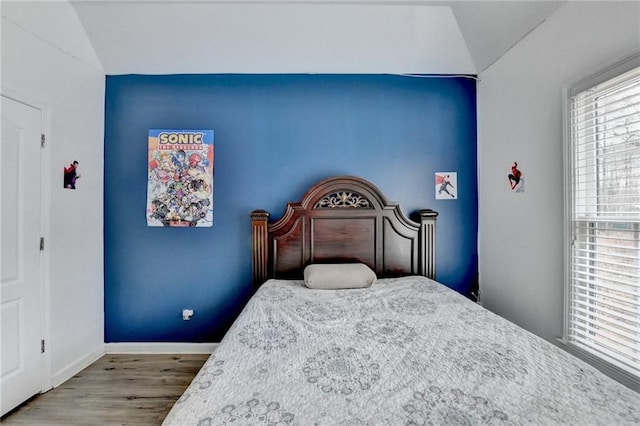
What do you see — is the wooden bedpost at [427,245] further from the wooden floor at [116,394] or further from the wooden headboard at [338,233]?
the wooden floor at [116,394]

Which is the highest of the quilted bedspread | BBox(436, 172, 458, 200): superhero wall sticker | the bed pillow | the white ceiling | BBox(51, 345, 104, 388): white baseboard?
the white ceiling

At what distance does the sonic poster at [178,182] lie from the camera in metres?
2.57

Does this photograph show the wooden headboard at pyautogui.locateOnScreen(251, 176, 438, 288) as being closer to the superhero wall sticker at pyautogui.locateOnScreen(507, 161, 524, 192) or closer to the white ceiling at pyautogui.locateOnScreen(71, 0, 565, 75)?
the superhero wall sticker at pyautogui.locateOnScreen(507, 161, 524, 192)

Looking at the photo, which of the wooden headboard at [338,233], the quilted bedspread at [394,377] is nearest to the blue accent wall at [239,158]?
the wooden headboard at [338,233]

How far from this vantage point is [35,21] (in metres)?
1.98

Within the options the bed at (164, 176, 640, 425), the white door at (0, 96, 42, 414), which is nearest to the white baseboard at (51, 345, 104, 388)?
the white door at (0, 96, 42, 414)

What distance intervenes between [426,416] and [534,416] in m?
0.32

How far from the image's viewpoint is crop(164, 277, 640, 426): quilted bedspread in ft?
2.77

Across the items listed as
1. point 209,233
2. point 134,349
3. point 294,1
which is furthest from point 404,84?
point 134,349

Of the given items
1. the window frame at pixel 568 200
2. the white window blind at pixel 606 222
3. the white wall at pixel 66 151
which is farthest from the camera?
the white wall at pixel 66 151

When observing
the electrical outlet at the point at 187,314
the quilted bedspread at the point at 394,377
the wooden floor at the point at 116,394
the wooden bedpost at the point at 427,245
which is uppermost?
the wooden bedpost at the point at 427,245

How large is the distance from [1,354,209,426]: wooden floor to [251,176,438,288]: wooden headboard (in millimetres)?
974

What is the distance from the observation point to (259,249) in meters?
2.52

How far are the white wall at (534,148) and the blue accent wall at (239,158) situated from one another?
32 centimetres
